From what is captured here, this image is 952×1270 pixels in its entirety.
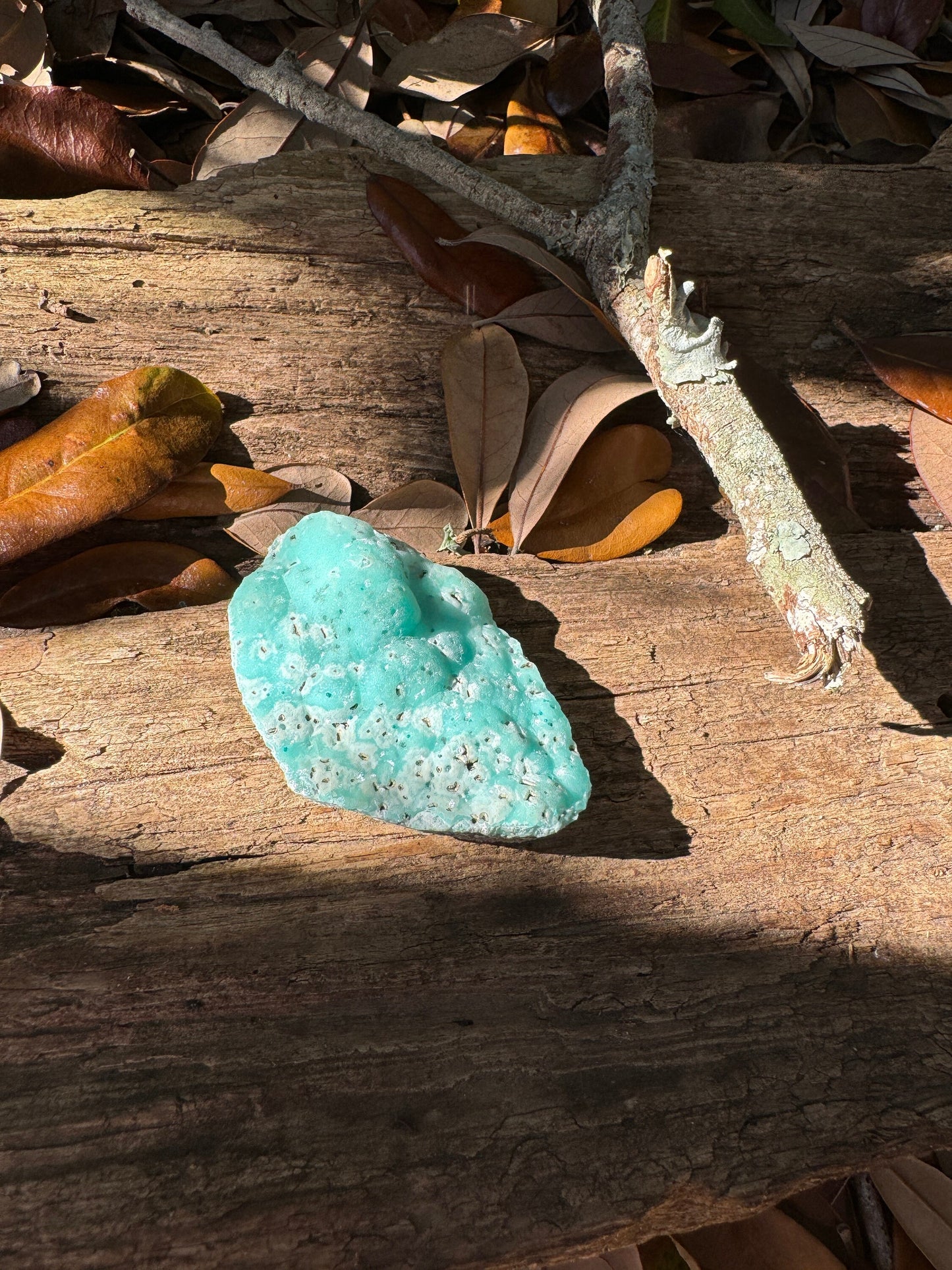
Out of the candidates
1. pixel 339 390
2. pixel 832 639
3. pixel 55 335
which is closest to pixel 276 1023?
pixel 832 639

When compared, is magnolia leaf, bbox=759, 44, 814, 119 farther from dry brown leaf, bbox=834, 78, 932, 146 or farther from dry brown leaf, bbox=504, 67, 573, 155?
dry brown leaf, bbox=504, 67, 573, 155

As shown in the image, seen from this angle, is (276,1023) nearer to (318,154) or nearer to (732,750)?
(732,750)

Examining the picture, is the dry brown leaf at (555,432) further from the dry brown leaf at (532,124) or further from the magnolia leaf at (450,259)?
the dry brown leaf at (532,124)

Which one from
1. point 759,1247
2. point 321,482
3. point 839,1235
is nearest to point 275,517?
point 321,482

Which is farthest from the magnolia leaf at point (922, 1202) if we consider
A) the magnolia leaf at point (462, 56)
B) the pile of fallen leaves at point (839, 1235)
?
the magnolia leaf at point (462, 56)

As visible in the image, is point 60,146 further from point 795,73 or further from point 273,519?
point 795,73
